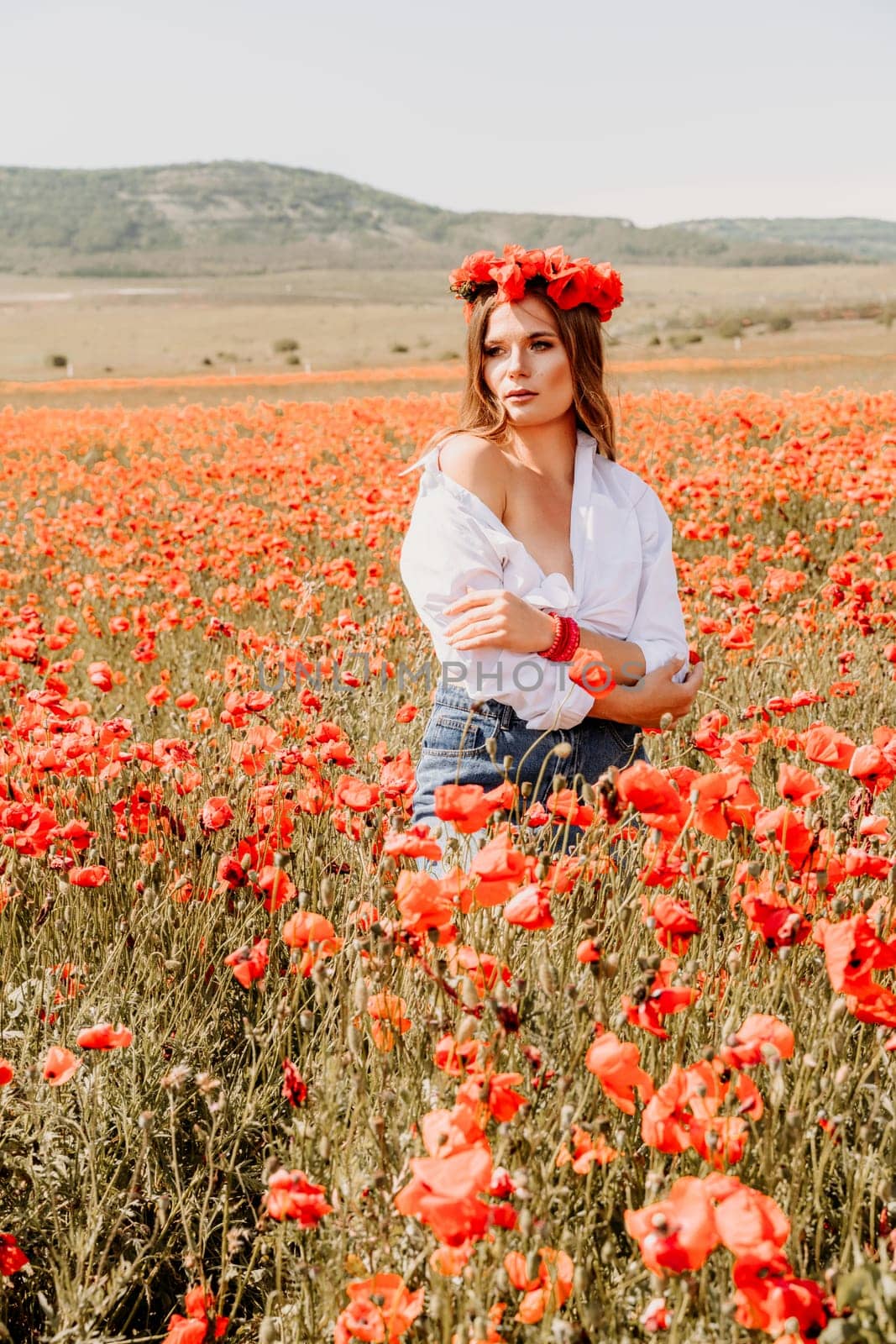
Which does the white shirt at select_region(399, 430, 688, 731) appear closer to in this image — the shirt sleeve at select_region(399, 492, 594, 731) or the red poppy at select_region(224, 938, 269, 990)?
the shirt sleeve at select_region(399, 492, 594, 731)

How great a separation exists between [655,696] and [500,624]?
0.52m

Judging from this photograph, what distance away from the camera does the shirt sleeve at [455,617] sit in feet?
9.25

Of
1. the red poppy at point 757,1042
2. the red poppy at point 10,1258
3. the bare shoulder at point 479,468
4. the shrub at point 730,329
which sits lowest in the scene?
the red poppy at point 10,1258

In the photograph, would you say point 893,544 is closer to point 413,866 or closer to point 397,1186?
point 413,866

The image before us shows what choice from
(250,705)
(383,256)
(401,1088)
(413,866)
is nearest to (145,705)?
(250,705)

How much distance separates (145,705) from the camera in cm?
492

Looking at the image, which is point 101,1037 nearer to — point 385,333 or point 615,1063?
point 615,1063

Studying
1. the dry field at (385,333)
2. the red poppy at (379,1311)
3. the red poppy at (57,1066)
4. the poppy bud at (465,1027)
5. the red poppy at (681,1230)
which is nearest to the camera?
the red poppy at (681,1230)

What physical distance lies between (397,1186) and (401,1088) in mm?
207

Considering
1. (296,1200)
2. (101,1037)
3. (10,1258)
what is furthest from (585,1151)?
(10,1258)

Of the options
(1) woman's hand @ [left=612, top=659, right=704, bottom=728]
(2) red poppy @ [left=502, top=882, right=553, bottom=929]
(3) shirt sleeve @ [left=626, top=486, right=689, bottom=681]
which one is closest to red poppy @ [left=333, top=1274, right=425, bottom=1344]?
(2) red poppy @ [left=502, top=882, right=553, bottom=929]

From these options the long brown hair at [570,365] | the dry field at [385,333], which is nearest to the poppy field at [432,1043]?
the long brown hair at [570,365]

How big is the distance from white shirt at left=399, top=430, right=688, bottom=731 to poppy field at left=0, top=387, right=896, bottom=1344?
387mm

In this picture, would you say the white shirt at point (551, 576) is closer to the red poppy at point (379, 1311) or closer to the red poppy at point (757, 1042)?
the red poppy at point (757, 1042)
